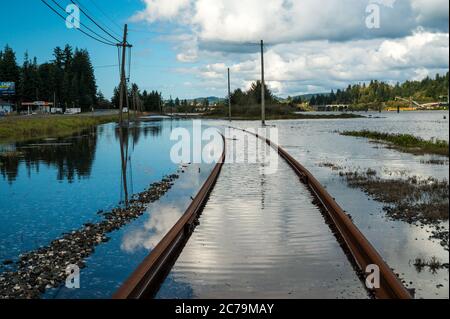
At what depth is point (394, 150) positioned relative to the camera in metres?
28.7

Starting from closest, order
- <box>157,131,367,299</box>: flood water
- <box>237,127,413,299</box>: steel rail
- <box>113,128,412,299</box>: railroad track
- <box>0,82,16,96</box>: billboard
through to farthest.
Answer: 1. <box>237,127,413,299</box>: steel rail
2. <box>113,128,412,299</box>: railroad track
3. <box>157,131,367,299</box>: flood water
4. <box>0,82,16,96</box>: billboard

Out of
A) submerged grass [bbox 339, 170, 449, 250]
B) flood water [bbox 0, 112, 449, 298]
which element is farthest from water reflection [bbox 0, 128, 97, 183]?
submerged grass [bbox 339, 170, 449, 250]

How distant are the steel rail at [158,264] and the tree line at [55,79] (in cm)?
12978

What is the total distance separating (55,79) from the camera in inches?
5659

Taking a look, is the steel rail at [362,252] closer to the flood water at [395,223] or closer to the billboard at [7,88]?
the flood water at [395,223]

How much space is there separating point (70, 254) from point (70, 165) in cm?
1722

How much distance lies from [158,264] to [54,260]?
6.48 ft

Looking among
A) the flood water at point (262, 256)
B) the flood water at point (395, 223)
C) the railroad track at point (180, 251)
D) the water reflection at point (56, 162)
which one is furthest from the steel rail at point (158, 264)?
the water reflection at point (56, 162)

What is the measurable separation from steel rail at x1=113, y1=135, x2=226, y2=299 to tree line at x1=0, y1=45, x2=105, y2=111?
129775 mm

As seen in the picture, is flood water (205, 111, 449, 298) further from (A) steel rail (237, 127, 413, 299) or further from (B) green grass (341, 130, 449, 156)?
(B) green grass (341, 130, 449, 156)

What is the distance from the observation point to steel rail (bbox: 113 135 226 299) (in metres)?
6.50
